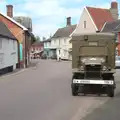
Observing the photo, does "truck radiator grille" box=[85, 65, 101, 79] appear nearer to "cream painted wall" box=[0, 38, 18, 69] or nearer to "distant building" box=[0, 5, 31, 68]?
"cream painted wall" box=[0, 38, 18, 69]

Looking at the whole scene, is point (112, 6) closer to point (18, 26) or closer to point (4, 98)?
point (18, 26)

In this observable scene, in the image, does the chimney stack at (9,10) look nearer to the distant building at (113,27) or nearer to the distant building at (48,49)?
the distant building at (113,27)

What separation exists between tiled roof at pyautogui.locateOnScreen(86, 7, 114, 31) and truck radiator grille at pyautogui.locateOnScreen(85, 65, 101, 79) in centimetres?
6521

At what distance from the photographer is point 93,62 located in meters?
19.5

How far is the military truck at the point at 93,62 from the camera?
18.9 metres

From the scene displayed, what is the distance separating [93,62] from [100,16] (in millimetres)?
72204

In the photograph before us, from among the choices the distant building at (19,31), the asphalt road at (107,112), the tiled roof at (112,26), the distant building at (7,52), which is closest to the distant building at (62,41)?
the tiled roof at (112,26)

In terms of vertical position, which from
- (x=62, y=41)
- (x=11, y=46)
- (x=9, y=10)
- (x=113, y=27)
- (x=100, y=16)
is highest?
(x=100, y=16)

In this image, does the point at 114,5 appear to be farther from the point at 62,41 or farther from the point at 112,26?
the point at 62,41

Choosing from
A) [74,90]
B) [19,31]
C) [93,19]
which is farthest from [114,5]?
[74,90]

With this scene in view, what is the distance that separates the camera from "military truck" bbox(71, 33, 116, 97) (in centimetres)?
1892

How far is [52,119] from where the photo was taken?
39.8 ft

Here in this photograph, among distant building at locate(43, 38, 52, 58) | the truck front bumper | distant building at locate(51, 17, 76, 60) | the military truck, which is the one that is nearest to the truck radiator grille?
the military truck

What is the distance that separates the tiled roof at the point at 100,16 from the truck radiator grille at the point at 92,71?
6521 centimetres
